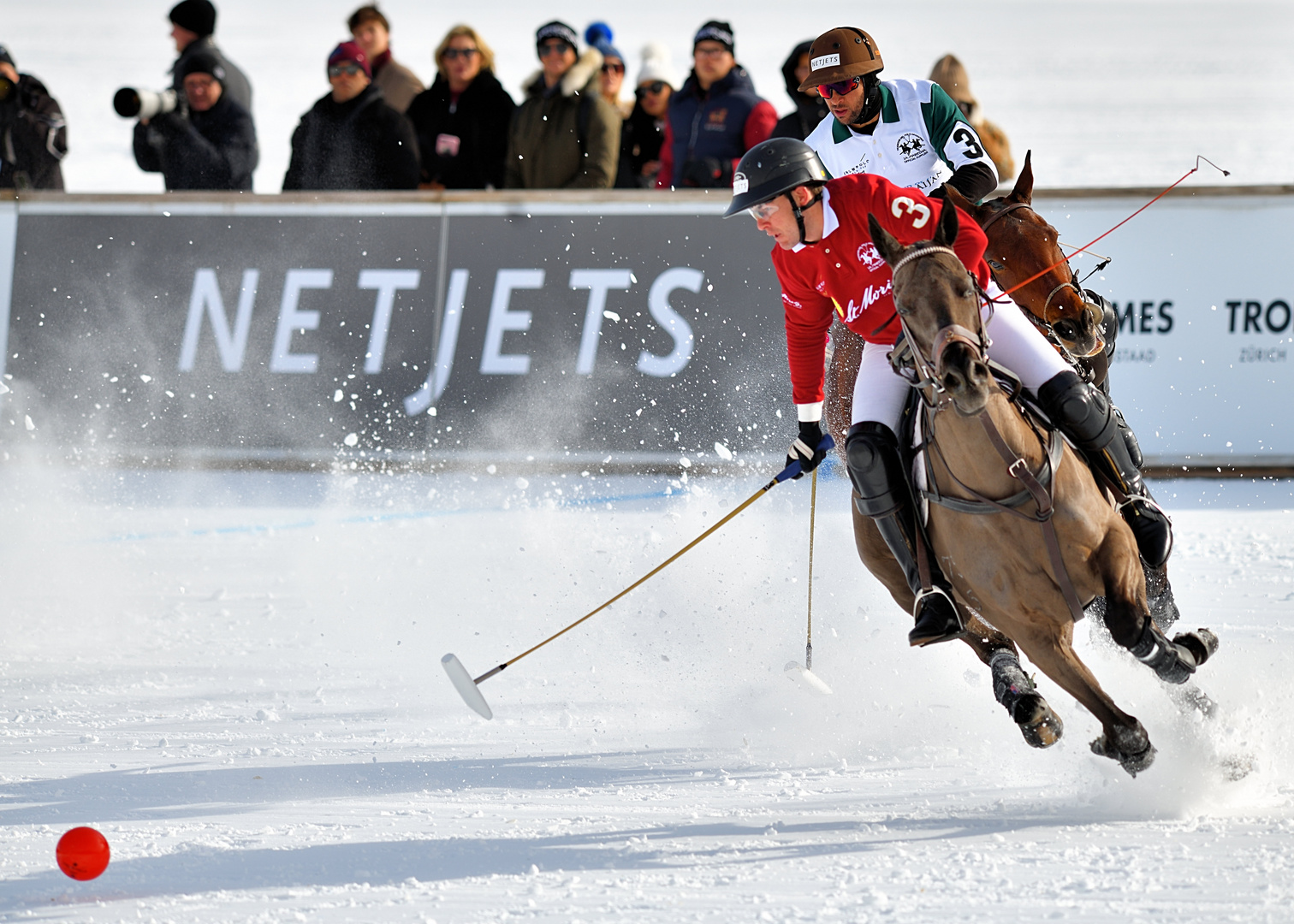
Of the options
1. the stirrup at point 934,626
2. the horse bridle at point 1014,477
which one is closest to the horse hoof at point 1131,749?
the horse bridle at point 1014,477

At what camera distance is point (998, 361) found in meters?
4.85

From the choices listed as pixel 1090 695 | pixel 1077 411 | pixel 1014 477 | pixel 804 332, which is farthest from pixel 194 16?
pixel 1090 695

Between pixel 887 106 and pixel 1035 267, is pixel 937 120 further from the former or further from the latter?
pixel 1035 267

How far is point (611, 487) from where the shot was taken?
9383 mm

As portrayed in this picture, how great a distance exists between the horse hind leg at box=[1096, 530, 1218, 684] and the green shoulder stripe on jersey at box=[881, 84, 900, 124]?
1995 mm

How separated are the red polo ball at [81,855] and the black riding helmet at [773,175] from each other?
261cm

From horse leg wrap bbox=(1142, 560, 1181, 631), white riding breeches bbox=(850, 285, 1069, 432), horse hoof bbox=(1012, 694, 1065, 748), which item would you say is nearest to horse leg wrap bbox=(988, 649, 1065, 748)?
horse hoof bbox=(1012, 694, 1065, 748)

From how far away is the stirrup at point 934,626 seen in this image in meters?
4.72

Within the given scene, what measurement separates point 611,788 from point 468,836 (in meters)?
0.66

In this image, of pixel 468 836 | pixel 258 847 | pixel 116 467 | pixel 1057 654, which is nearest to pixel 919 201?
pixel 1057 654

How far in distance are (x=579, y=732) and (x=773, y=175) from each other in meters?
2.14

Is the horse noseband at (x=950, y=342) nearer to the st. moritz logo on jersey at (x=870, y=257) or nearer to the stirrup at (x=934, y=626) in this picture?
the st. moritz logo on jersey at (x=870, y=257)

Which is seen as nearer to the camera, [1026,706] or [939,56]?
[1026,706]

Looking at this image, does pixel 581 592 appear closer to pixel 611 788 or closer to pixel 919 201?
pixel 611 788
